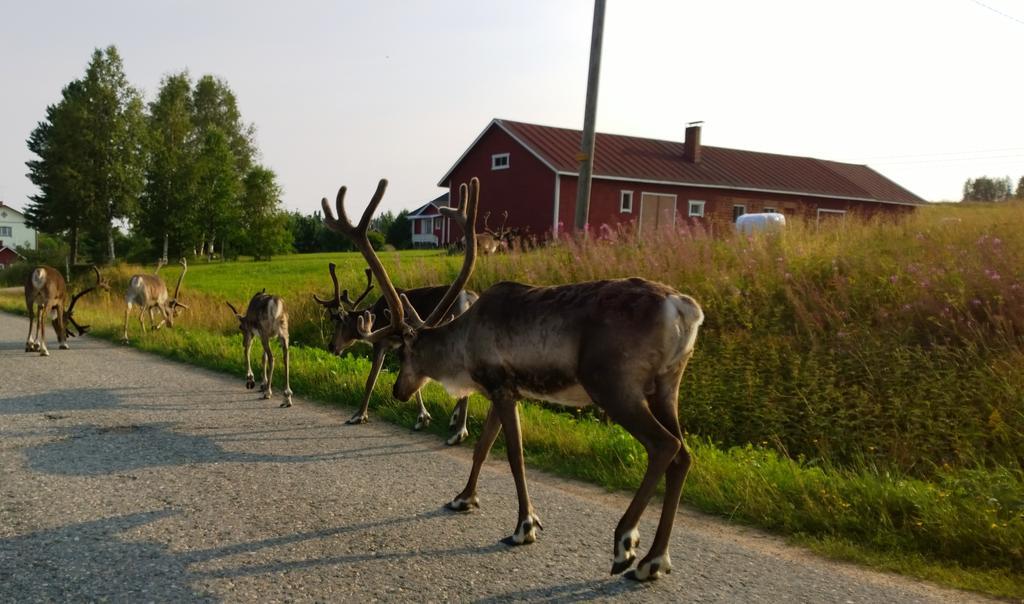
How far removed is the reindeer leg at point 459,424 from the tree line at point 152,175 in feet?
147

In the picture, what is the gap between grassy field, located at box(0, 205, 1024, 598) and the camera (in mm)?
4965

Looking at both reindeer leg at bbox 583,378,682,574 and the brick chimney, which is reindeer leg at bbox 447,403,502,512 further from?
the brick chimney

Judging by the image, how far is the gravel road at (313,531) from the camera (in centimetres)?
407

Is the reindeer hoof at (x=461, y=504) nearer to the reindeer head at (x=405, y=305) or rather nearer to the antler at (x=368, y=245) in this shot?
the reindeer head at (x=405, y=305)

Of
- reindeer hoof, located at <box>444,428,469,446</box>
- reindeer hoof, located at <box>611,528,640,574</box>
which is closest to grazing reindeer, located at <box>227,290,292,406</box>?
reindeer hoof, located at <box>444,428,469,446</box>

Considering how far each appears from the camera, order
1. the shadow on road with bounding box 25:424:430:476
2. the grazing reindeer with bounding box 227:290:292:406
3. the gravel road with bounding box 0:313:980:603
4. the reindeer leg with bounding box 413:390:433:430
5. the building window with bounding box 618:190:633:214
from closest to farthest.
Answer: the gravel road with bounding box 0:313:980:603 → the shadow on road with bounding box 25:424:430:476 → the reindeer leg with bounding box 413:390:433:430 → the grazing reindeer with bounding box 227:290:292:406 → the building window with bounding box 618:190:633:214

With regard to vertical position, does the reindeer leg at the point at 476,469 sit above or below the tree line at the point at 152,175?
below

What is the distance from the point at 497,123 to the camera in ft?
111

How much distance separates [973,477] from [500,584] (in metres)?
3.48

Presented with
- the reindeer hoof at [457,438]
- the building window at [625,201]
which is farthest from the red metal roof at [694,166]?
the reindeer hoof at [457,438]

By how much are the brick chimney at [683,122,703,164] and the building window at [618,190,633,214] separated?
5.10 meters

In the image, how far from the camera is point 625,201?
107ft

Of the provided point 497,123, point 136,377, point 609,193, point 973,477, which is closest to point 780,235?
point 973,477

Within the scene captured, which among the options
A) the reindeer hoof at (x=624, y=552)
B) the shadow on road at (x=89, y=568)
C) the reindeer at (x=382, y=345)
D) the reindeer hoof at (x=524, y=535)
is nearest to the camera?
the shadow on road at (x=89, y=568)
